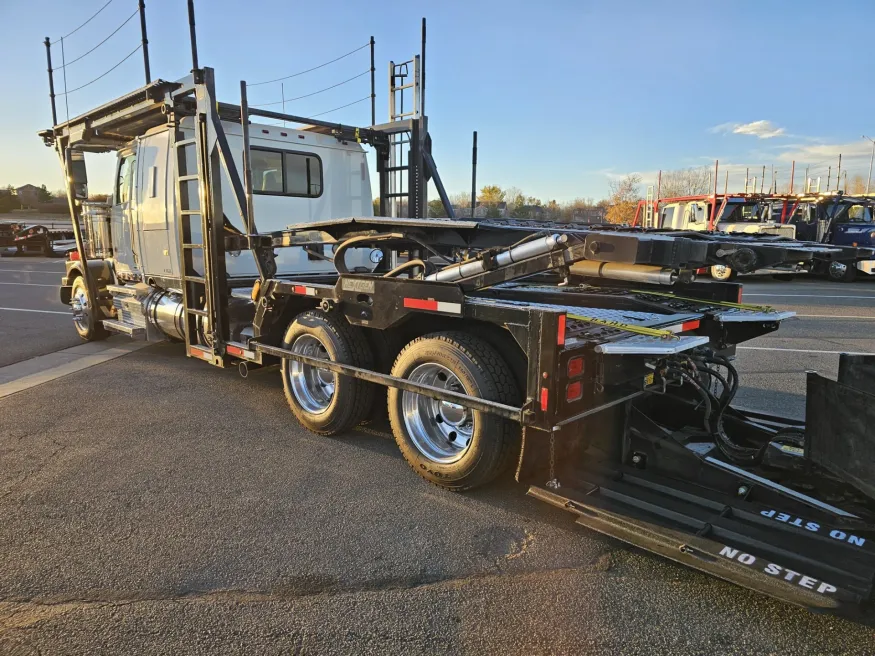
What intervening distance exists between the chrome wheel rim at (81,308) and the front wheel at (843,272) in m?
19.6

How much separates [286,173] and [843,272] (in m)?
18.2

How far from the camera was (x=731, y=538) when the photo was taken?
2865 mm

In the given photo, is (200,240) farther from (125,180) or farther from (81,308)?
(81,308)

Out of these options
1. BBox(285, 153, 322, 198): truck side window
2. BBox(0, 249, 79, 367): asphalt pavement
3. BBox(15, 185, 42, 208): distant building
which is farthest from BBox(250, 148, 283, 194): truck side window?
BBox(15, 185, 42, 208): distant building

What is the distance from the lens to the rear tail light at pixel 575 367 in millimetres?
3277

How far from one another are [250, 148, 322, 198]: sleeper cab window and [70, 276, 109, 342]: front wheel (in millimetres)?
3620

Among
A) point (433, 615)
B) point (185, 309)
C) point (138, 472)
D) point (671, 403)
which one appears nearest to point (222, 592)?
point (433, 615)

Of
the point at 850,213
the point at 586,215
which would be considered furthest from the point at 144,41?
the point at 586,215

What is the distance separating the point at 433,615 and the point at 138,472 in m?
2.62

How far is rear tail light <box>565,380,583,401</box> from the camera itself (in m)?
3.29

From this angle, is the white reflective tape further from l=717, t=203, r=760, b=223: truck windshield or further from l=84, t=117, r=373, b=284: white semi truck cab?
l=717, t=203, r=760, b=223: truck windshield

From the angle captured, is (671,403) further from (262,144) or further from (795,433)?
(262,144)

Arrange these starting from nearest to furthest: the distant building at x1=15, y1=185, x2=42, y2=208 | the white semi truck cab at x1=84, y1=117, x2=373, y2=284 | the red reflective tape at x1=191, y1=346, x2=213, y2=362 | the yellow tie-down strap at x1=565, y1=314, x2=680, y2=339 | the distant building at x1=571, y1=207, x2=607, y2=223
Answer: the yellow tie-down strap at x1=565, y1=314, x2=680, y2=339 → the red reflective tape at x1=191, y1=346, x2=213, y2=362 → the white semi truck cab at x1=84, y1=117, x2=373, y2=284 → the distant building at x1=571, y1=207, x2=607, y2=223 → the distant building at x1=15, y1=185, x2=42, y2=208

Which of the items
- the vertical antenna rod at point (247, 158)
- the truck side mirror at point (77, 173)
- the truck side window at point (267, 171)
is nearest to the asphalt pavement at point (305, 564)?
the vertical antenna rod at point (247, 158)
